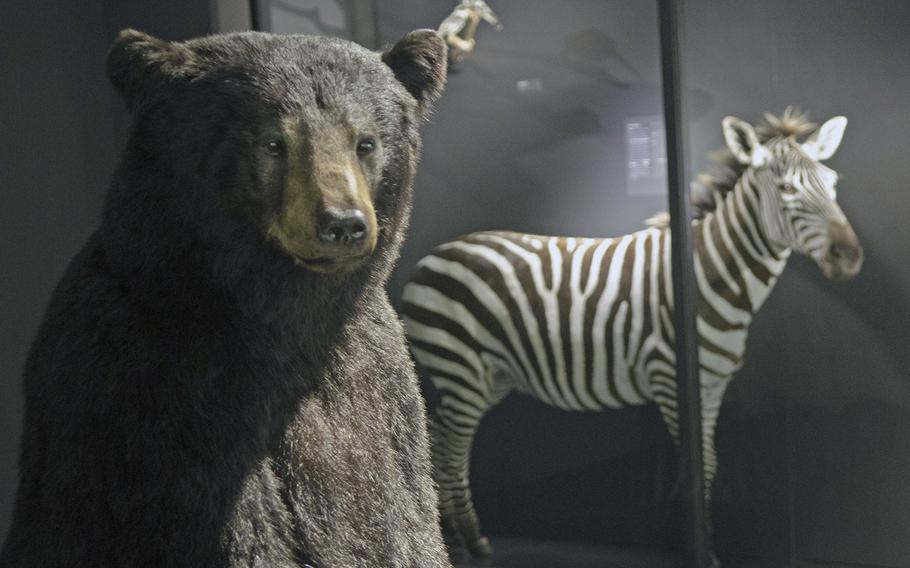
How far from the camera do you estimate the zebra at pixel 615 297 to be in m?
2.61

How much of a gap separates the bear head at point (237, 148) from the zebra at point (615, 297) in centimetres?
170

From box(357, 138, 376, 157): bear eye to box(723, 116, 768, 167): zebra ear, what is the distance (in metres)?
1.71

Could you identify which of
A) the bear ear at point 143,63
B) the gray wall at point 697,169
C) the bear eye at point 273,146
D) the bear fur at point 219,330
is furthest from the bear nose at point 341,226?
the gray wall at point 697,169

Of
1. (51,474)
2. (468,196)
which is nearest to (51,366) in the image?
(51,474)

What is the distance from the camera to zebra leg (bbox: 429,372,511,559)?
115 inches

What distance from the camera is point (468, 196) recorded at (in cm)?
282

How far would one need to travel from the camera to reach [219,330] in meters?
1.10

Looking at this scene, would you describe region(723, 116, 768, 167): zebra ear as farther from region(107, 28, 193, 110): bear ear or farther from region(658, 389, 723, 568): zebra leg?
region(107, 28, 193, 110): bear ear

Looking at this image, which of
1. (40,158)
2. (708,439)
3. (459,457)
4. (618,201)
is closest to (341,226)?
(40,158)

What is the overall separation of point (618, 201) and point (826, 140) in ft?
1.77

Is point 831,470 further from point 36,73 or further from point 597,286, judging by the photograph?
point 36,73

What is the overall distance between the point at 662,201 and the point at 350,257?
1811 millimetres

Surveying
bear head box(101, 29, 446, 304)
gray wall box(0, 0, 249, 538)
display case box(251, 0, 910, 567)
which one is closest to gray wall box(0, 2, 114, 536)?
gray wall box(0, 0, 249, 538)

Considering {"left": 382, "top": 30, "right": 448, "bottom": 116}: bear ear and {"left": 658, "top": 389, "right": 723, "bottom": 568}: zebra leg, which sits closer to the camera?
{"left": 382, "top": 30, "right": 448, "bottom": 116}: bear ear
